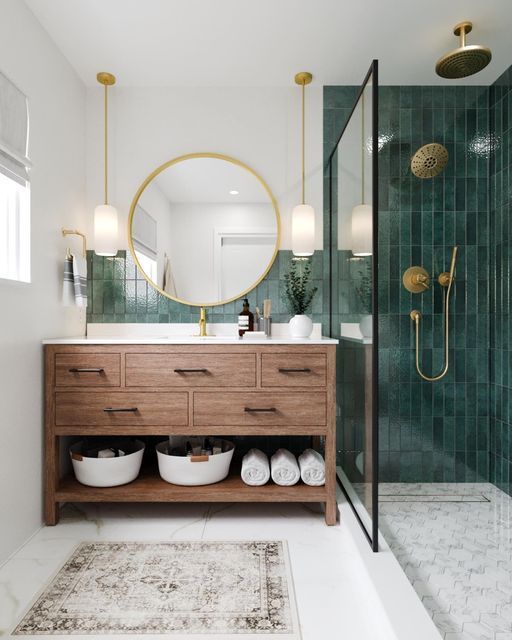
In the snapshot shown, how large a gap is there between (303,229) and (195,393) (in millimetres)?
1178

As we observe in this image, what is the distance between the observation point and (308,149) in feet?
9.38

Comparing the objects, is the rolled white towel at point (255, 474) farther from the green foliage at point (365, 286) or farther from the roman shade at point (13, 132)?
the roman shade at point (13, 132)

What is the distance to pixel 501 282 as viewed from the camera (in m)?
2.73

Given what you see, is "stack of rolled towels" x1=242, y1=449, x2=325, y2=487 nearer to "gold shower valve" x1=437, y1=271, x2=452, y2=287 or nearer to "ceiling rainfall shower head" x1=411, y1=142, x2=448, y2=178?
"gold shower valve" x1=437, y1=271, x2=452, y2=287

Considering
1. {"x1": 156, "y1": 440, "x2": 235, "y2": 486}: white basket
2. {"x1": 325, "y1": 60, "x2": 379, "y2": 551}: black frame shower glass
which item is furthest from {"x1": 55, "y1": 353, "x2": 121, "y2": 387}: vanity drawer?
{"x1": 325, "y1": 60, "x2": 379, "y2": 551}: black frame shower glass

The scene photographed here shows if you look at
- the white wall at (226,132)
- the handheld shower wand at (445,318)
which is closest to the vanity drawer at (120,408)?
the white wall at (226,132)

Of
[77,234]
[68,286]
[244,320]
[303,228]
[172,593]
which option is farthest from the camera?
[303,228]

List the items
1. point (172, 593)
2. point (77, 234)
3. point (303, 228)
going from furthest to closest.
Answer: point (303, 228) → point (77, 234) → point (172, 593)

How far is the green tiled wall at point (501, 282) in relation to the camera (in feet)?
8.69

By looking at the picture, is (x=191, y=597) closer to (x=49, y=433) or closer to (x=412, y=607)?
(x=412, y=607)

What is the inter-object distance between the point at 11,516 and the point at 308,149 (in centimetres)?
247

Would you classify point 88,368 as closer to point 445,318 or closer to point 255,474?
point 255,474

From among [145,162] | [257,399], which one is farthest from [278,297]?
[145,162]

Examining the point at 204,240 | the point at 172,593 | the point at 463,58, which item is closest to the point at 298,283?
the point at 204,240
